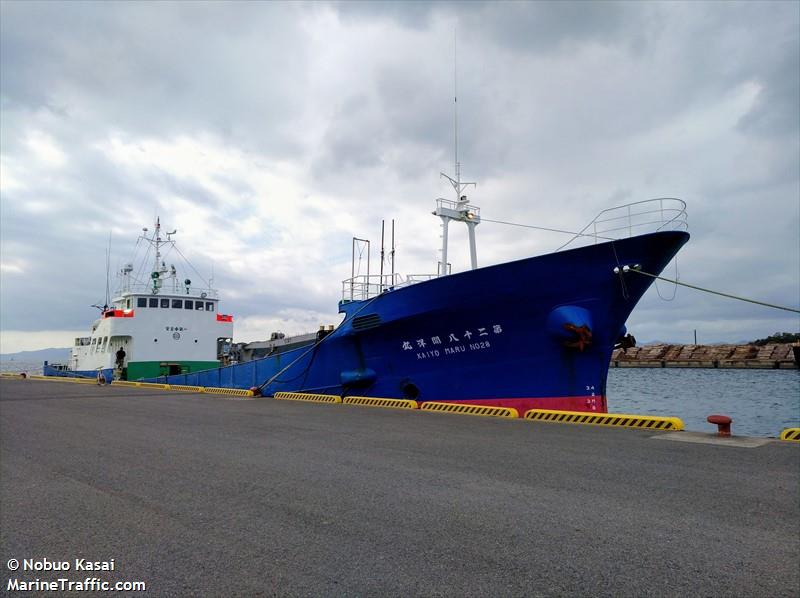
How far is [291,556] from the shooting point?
126 inches

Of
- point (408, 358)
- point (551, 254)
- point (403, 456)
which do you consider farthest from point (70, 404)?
point (551, 254)

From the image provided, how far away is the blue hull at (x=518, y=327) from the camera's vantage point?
32.3 ft

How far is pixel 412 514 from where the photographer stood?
13.1 ft

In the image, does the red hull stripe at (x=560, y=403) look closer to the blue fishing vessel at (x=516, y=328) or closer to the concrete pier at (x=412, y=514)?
the blue fishing vessel at (x=516, y=328)

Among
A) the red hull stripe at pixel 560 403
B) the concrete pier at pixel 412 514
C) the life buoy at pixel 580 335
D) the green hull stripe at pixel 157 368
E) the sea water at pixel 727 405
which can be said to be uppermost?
the life buoy at pixel 580 335

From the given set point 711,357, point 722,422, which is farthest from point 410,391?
point 711,357

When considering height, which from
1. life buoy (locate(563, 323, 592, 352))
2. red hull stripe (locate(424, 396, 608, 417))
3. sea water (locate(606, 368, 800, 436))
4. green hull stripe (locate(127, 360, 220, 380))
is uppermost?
life buoy (locate(563, 323, 592, 352))

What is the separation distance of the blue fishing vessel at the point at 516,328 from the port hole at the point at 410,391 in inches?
0.9

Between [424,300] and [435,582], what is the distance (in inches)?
332

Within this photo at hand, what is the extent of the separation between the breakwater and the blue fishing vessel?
44.4m

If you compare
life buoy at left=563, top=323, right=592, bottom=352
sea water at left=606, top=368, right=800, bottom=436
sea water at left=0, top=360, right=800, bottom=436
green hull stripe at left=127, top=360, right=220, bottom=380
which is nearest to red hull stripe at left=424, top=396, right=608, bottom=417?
life buoy at left=563, top=323, right=592, bottom=352

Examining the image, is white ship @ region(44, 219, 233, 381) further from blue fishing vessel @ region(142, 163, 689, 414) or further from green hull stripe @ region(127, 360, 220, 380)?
blue fishing vessel @ region(142, 163, 689, 414)

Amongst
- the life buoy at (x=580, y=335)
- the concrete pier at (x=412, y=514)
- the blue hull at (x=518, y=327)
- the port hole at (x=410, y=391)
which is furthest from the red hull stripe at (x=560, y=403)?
the concrete pier at (x=412, y=514)

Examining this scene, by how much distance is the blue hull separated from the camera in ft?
32.3
